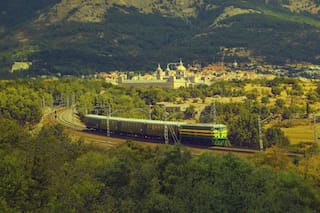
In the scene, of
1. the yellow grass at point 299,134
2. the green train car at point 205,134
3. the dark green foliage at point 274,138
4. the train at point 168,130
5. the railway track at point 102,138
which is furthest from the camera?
the yellow grass at point 299,134

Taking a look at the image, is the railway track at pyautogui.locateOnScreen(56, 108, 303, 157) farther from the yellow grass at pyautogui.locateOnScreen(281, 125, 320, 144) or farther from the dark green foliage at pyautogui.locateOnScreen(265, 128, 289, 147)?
the yellow grass at pyautogui.locateOnScreen(281, 125, 320, 144)

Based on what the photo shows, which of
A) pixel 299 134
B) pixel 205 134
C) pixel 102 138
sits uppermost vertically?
pixel 205 134

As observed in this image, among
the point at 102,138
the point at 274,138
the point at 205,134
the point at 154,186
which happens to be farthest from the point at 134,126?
the point at 154,186

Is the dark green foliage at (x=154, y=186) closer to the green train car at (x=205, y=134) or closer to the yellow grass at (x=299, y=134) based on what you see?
the green train car at (x=205, y=134)

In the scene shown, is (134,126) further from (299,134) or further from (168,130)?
(299,134)

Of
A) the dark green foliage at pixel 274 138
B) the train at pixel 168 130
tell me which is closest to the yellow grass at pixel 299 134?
the dark green foliage at pixel 274 138

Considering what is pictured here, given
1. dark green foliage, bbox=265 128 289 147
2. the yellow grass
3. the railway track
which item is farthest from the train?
the yellow grass

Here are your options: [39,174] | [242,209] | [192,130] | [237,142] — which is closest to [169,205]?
[242,209]
